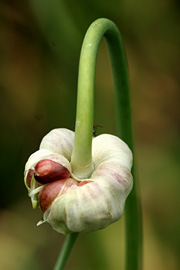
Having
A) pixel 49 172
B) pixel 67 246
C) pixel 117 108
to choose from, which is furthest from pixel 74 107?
pixel 49 172

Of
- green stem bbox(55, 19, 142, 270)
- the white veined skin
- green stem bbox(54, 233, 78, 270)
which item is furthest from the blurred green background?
the white veined skin

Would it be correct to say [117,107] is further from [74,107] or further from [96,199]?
[74,107]

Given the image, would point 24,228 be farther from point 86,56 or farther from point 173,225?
point 86,56

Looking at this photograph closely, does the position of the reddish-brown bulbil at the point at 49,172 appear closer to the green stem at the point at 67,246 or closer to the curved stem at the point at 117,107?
the curved stem at the point at 117,107

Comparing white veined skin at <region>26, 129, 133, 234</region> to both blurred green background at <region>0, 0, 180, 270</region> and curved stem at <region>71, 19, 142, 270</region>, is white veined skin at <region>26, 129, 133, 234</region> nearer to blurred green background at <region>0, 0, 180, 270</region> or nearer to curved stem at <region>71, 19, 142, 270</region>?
curved stem at <region>71, 19, 142, 270</region>

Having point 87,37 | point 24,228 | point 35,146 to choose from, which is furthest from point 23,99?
point 87,37

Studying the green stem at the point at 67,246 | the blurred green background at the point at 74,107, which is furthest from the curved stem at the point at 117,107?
the blurred green background at the point at 74,107
